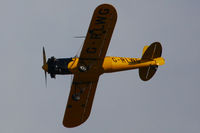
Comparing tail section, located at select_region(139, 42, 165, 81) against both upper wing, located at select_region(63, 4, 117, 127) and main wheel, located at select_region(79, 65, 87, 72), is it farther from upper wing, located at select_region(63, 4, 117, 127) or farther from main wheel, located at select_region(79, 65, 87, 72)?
main wheel, located at select_region(79, 65, 87, 72)

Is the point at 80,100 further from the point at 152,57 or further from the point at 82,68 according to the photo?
the point at 152,57

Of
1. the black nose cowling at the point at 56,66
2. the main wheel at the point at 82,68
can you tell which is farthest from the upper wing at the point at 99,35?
the black nose cowling at the point at 56,66

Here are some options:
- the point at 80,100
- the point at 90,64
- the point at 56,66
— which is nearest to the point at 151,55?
the point at 90,64

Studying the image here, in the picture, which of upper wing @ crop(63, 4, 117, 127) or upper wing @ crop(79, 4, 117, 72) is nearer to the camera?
upper wing @ crop(79, 4, 117, 72)

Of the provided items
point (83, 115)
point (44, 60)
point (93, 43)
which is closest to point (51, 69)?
point (44, 60)

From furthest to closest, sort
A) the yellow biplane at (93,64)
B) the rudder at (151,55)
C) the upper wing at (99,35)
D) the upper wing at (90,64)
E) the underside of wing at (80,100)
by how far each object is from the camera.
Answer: the rudder at (151,55), the underside of wing at (80,100), the yellow biplane at (93,64), the upper wing at (90,64), the upper wing at (99,35)

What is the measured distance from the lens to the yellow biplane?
2111cm

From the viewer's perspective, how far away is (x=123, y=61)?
23312 mm

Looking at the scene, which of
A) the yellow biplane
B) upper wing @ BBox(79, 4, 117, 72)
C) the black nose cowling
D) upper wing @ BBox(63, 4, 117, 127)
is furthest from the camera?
the black nose cowling

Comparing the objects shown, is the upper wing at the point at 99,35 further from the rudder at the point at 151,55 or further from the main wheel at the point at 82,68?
the rudder at the point at 151,55

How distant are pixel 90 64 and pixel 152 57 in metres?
3.74

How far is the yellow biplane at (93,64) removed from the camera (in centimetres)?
2111

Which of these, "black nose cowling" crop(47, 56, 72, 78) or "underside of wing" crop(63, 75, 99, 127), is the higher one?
"black nose cowling" crop(47, 56, 72, 78)

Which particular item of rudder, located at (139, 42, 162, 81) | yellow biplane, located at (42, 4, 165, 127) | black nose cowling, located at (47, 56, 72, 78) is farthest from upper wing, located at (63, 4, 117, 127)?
rudder, located at (139, 42, 162, 81)
